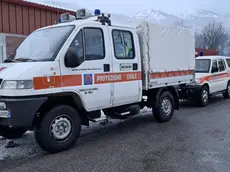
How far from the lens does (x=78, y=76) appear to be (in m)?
5.20

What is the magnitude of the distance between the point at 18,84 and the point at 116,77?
88.0 inches

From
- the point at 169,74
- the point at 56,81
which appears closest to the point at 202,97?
the point at 169,74

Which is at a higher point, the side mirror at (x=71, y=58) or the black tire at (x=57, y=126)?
the side mirror at (x=71, y=58)

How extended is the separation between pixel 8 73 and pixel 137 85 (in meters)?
3.06

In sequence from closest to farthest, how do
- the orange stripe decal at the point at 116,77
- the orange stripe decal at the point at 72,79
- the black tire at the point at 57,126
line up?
the orange stripe decal at the point at 72,79
the black tire at the point at 57,126
the orange stripe decal at the point at 116,77

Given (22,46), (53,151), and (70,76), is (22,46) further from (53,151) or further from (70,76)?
(53,151)

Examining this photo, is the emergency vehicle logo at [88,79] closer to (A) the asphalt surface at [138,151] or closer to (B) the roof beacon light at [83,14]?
(A) the asphalt surface at [138,151]

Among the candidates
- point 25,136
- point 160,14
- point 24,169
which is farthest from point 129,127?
point 160,14

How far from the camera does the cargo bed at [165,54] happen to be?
682cm

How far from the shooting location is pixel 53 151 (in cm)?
501

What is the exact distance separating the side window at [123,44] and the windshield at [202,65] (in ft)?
17.3

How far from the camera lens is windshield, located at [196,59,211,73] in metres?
10.8

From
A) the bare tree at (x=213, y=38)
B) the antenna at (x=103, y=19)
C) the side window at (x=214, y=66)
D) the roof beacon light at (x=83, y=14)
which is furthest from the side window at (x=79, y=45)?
the bare tree at (x=213, y=38)

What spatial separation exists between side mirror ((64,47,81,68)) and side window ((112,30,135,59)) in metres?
1.30
